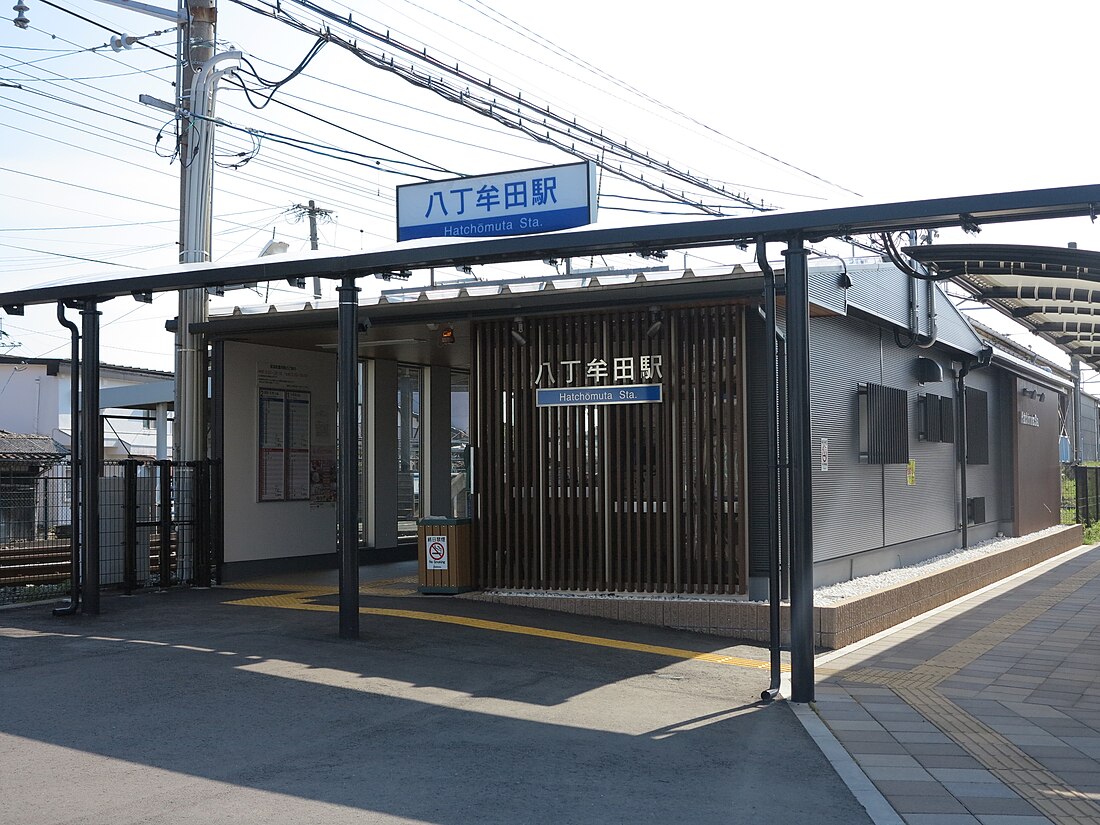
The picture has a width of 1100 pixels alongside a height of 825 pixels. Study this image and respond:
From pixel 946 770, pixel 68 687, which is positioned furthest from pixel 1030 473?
pixel 68 687

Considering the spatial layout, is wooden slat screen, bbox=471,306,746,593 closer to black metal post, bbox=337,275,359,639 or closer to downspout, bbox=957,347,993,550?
black metal post, bbox=337,275,359,639

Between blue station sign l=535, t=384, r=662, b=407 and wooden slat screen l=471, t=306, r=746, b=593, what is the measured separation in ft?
0.26

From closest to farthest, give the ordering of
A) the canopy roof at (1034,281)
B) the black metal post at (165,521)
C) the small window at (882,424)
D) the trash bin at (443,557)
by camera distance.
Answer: the canopy roof at (1034,281), the trash bin at (443,557), the black metal post at (165,521), the small window at (882,424)

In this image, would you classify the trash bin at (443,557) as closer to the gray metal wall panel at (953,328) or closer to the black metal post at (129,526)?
the black metal post at (129,526)

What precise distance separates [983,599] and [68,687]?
35.9 feet

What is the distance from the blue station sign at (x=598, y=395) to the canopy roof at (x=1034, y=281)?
3085 mm

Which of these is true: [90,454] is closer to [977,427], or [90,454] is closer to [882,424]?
[882,424]

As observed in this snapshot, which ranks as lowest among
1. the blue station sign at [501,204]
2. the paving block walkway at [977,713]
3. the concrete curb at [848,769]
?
the paving block walkway at [977,713]

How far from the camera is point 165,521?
12898 millimetres

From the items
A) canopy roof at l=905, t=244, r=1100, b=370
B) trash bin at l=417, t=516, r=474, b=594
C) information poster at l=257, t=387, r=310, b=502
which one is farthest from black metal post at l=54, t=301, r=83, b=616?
canopy roof at l=905, t=244, r=1100, b=370

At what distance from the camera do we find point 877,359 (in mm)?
14500

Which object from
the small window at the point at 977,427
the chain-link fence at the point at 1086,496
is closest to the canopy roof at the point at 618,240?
the small window at the point at 977,427

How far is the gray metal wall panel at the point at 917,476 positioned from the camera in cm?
1491

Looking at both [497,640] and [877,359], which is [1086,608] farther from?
[497,640]
